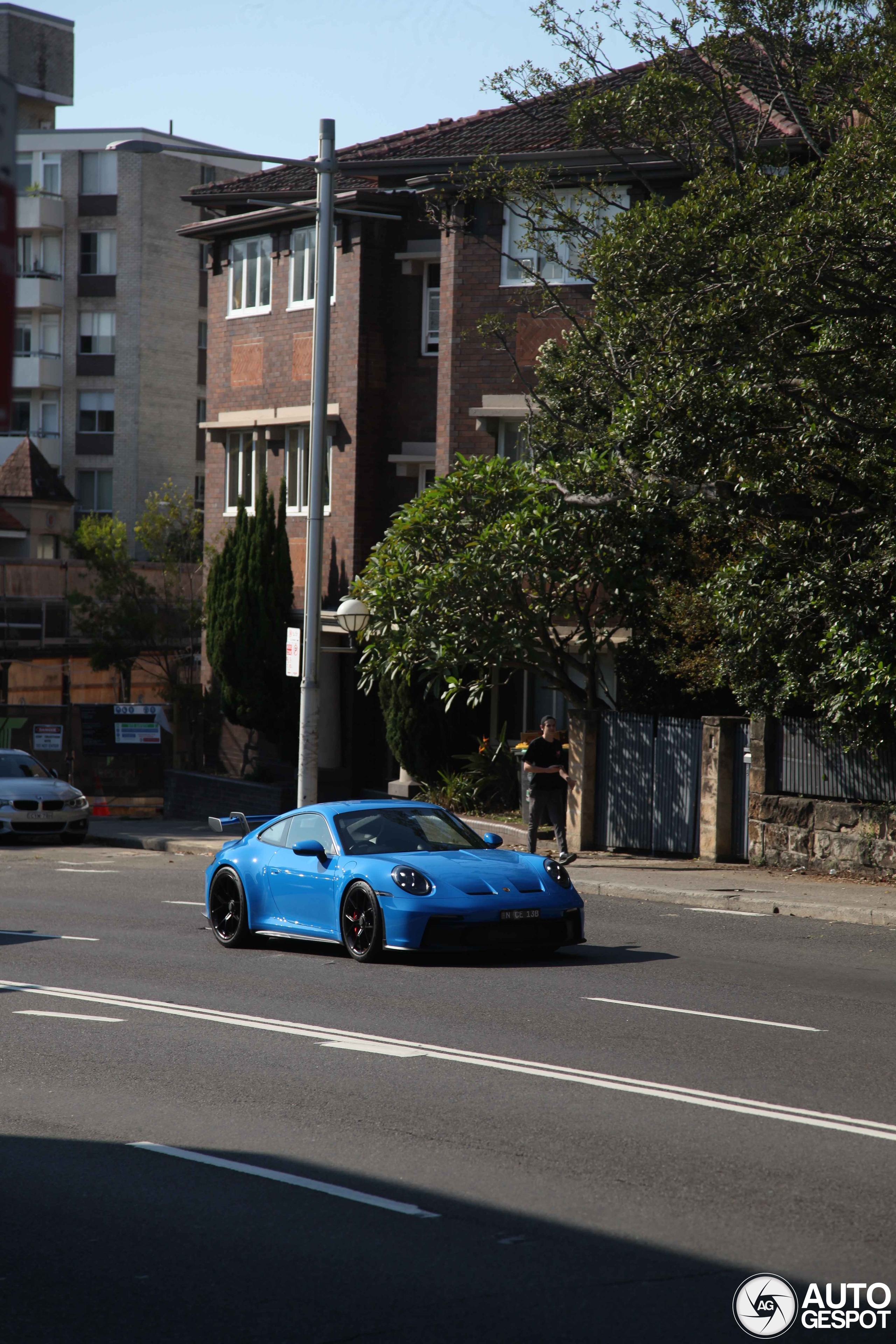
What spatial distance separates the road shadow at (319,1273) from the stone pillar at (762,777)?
13686 millimetres

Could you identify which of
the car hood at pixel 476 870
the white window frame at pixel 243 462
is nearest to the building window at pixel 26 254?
the white window frame at pixel 243 462

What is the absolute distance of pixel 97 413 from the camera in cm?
5978

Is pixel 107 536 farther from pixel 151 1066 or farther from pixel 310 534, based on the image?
pixel 151 1066

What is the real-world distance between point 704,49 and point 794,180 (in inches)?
104

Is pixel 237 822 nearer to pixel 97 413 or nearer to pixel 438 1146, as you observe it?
pixel 438 1146

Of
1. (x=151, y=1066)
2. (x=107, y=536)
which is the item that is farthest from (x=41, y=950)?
(x=107, y=536)

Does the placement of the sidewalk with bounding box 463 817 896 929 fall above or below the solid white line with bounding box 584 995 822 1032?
above

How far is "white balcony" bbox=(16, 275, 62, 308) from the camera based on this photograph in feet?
195

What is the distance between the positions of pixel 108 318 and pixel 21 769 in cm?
3534

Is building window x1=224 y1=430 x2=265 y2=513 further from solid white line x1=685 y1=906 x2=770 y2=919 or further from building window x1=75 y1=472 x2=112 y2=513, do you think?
building window x1=75 y1=472 x2=112 y2=513

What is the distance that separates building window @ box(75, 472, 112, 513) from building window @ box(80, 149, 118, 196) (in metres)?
10.4

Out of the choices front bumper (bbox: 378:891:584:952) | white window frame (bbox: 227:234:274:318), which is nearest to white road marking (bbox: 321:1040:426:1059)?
front bumper (bbox: 378:891:584:952)

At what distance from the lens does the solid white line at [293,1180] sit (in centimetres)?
587

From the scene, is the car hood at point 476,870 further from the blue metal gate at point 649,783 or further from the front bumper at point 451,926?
the blue metal gate at point 649,783
